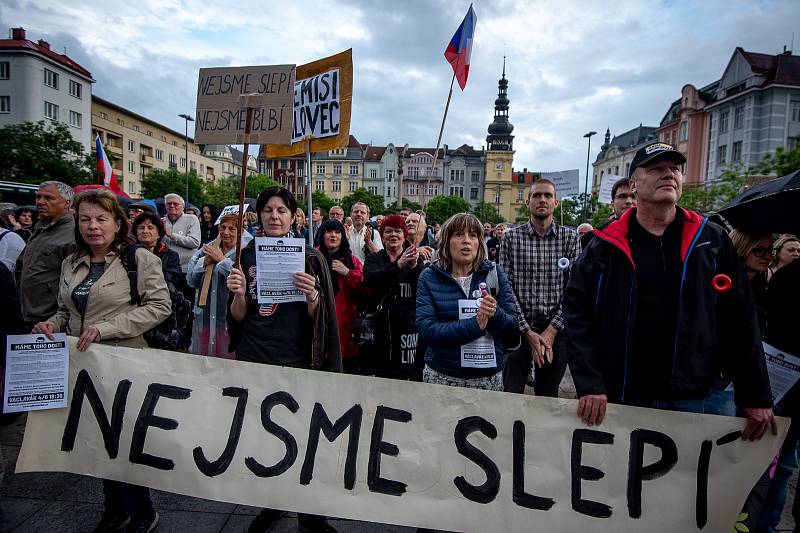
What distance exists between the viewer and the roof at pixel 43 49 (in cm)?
4491

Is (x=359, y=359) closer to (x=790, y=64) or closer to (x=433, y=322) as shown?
(x=433, y=322)

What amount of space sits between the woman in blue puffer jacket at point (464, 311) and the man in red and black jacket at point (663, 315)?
1.85 ft

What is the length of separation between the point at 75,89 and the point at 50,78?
3184 mm

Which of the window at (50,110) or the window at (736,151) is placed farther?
the window at (50,110)

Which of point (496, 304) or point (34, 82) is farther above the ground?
point (34, 82)

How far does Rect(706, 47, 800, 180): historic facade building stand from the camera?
131 feet

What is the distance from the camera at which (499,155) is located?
9469 centimetres

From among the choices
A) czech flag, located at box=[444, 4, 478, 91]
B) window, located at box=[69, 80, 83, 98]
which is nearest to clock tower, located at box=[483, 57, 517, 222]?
window, located at box=[69, 80, 83, 98]

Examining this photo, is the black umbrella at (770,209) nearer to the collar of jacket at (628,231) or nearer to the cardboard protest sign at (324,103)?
the collar of jacket at (628,231)

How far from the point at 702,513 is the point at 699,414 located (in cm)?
48

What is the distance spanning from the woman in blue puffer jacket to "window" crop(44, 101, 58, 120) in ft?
198

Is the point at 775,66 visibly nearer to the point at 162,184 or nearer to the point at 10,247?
the point at 10,247

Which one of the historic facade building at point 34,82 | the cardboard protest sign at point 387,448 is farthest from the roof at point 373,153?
the cardboard protest sign at point 387,448

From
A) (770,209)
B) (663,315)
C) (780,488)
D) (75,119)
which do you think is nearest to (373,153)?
(75,119)
